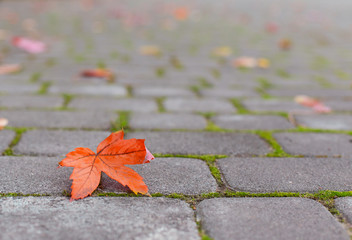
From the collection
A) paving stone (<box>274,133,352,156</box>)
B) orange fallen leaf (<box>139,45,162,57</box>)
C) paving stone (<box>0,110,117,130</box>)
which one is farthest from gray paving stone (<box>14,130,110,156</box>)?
orange fallen leaf (<box>139,45,162,57</box>)

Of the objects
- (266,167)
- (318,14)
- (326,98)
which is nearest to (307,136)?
(266,167)

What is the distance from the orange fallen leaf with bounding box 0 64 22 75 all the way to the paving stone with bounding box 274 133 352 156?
2271 mm

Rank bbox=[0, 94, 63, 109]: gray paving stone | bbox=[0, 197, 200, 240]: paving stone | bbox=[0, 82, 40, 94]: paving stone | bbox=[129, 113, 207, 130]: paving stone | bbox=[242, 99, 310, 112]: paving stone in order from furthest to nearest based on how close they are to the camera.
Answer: bbox=[0, 82, 40, 94]: paving stone → bbox=[242, 99, 310, 112]: paving stone → bbox=[0, 94, 63, 109]: gray paving stone → bbox=[129, 113, 207, 130]: paving stone → bbox=[0, 197, 200, 240]: paving stone

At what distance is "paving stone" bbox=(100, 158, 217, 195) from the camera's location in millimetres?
1402

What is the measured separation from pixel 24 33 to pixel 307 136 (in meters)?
4.00

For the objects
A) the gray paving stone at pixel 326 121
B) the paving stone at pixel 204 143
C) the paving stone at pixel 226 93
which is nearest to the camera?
the paving stone at pixel 204 143

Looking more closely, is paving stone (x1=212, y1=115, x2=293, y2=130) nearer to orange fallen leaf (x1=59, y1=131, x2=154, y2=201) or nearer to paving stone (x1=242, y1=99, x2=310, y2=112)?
paving stone (x1=242, y1=99, x2=310, y2=112)

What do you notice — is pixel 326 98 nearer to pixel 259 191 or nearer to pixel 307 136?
pixel 307 136

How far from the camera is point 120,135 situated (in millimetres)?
1426

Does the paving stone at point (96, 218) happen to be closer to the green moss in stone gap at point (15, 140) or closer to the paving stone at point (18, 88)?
the green moss in stone gap at point (15, 140)

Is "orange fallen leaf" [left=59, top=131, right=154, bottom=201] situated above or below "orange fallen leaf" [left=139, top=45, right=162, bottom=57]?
above

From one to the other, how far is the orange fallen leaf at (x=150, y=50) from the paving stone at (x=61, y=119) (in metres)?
2.01

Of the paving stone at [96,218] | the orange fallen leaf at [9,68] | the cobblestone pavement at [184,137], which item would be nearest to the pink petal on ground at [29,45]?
the cobblestone pavement at [184,137]

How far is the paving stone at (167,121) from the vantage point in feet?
6.94
